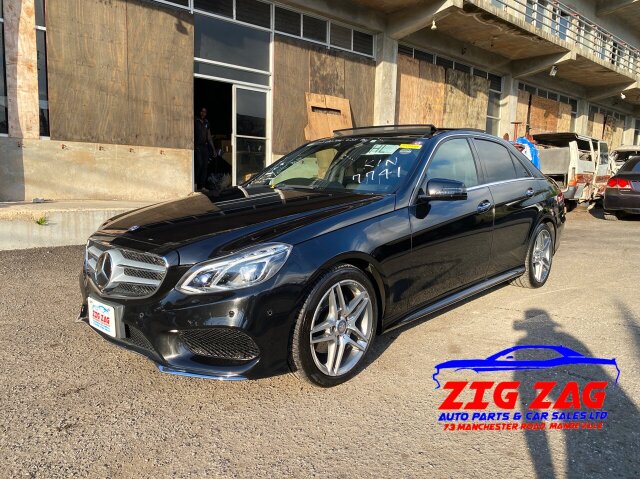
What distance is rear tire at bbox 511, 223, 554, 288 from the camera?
496 centimetres

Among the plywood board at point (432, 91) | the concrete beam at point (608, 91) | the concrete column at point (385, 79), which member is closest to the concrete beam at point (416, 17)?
the concrete column at point (385, 79)

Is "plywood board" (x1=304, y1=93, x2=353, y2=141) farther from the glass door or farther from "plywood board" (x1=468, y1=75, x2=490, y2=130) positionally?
"plywood board" (x1=468, y1=75, x2=490, y2=130)

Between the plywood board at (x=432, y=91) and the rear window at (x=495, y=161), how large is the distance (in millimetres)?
10832

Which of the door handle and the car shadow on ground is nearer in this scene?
the car shadow on ground

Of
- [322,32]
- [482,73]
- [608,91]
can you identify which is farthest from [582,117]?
[322,32]

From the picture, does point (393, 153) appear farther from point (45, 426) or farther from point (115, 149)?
point (115, 149)

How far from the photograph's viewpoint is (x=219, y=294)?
2490 millimetres

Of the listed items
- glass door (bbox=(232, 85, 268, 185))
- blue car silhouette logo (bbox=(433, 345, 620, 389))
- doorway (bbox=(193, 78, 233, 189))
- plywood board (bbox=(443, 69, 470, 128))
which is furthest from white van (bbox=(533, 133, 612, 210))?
blue car silhouette logo (bbox=(433, 345, 620, 389))

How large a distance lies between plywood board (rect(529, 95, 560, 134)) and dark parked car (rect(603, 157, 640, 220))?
9.05 metres

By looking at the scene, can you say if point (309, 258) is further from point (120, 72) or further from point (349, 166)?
point (120, 72)

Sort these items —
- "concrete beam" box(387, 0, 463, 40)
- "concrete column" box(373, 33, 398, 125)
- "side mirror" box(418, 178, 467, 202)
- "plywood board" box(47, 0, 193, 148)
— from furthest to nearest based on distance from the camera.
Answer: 1. "concrete column" box(373, 33, 398, 125)
2. "concrete beam" box(387, 0, 463, 40)
3. "plywood board" box(47, 0, 193, 148)
4. "side mirror" box(418, 178, 467, 202)

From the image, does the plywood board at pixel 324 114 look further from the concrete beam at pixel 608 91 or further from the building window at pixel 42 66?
the concrete beam at pixel 608 91

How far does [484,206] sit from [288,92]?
8.71 metres

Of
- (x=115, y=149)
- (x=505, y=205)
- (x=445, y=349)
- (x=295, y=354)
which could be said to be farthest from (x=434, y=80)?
(x=295, y=354)
